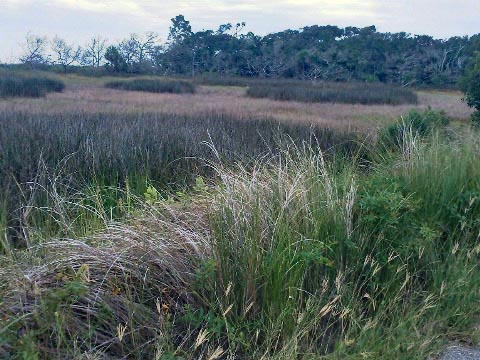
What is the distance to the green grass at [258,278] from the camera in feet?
13.8

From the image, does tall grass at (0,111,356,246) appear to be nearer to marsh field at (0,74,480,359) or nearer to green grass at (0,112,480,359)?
marsh field at (0,74,480,359)

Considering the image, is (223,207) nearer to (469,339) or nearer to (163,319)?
(163,319)

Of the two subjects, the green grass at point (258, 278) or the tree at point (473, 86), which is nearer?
the green grass at point (258, 278)

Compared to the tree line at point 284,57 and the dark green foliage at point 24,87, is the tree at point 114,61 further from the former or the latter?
the dark green foliage at point 24,87

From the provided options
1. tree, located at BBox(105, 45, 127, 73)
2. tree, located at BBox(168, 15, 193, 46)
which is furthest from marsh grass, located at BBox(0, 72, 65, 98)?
tree, located at BBox(168, 15, 193, 46)

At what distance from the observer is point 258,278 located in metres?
4.84

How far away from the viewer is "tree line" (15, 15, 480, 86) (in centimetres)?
6184

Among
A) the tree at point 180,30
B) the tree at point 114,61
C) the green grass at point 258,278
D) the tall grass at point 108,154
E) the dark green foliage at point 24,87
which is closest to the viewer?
the green grass at point 258,278

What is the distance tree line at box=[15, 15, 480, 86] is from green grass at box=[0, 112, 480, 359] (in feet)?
174

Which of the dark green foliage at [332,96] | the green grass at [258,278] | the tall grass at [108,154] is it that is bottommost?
the dark green foliage at [332,96]

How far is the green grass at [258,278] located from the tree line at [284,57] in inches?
2093

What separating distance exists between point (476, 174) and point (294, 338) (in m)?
3.88

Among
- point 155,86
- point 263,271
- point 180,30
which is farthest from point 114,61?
point 263,271

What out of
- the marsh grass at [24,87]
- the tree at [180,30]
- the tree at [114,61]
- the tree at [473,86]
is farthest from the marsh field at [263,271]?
the tree at [180,30]
